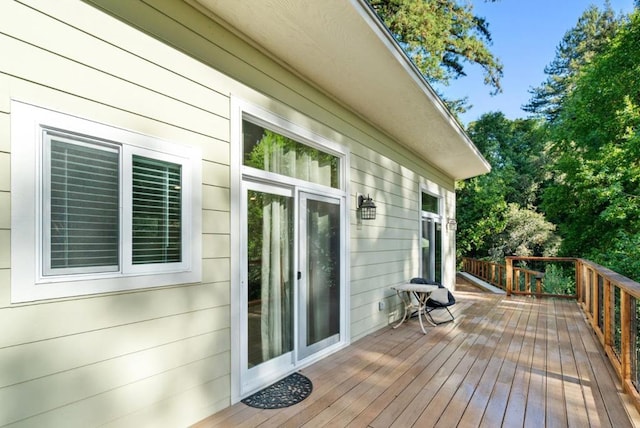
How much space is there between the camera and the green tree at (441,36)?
27.8 ft

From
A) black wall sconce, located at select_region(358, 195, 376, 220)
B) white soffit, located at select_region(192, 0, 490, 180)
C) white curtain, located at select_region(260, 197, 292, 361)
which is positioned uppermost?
white soffit, located at select_region(192, 0, 490, 180)

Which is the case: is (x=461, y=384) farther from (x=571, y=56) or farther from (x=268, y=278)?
(x=571, y=56)

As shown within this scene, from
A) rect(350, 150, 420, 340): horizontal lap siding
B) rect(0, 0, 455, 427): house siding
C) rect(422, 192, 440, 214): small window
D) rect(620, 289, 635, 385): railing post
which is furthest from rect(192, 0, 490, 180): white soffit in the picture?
rect(620, 289, 635, 385): railing post

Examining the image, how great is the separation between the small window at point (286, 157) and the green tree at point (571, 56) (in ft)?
54.1

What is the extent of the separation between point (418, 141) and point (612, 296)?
336cm

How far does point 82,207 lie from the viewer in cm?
186

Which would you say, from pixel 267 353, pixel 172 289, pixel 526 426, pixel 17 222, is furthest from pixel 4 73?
pixel 526 426

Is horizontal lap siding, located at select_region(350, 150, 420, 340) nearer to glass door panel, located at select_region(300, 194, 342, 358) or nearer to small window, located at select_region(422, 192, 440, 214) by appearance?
glass door panel, located at select_region(300, 194, 342, 358)

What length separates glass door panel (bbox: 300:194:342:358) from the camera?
3.45 m

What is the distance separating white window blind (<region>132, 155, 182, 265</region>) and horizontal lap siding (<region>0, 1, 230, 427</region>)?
0.20m

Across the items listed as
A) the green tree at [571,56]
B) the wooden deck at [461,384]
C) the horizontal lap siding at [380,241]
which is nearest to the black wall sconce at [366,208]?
the horizontal lap siding at [380,241]

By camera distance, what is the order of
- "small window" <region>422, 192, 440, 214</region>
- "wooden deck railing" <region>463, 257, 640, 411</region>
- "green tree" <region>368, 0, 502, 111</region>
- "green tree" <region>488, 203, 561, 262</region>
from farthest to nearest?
"green tree" <region>488, 203, 561, 262</region> < "green tree" <region>368, 0, 502, 111</region> < "small window" <region>422, 192, 440, 214</region> < "wooden deck railing" <region>463, 257, 640, 411</region>

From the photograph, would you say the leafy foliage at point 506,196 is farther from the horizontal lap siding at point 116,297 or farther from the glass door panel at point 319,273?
the horizontal lap siding at point 116,297

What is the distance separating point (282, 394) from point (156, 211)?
5.74 ft
